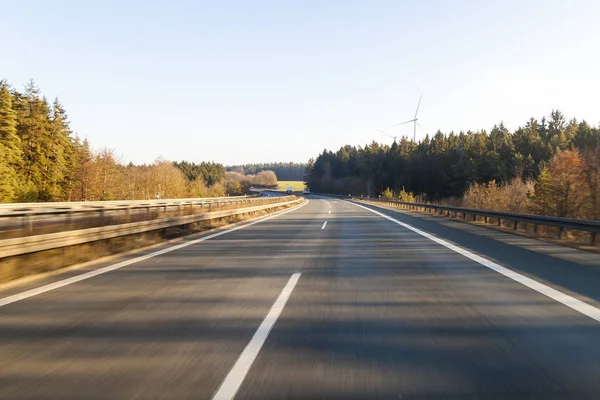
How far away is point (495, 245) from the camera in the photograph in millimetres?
13062

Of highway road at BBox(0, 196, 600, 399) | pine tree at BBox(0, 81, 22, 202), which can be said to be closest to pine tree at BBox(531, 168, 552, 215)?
highway road at BBox(0, 196, 600, 399)

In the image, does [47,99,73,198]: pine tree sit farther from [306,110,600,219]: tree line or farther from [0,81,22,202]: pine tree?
[306,110,600,219]: tree line

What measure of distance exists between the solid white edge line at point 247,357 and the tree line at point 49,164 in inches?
1948

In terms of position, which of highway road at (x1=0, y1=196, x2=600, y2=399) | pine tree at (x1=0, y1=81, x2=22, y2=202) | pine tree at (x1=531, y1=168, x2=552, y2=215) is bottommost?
highway road at (x1=0, y1=196, x2=600, y2=399)

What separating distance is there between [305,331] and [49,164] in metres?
66.8

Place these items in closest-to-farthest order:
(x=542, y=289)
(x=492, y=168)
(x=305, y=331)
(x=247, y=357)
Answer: (x=247, y=357)
(x=305, y=331)
(x=542, y=289)
(x=492, y=168)

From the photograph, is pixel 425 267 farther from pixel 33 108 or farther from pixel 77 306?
pixel 33 108

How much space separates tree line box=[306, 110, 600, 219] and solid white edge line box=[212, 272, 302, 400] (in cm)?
2205

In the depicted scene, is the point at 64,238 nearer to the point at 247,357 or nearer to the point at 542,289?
the point at 247,357

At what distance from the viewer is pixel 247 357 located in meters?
4.25

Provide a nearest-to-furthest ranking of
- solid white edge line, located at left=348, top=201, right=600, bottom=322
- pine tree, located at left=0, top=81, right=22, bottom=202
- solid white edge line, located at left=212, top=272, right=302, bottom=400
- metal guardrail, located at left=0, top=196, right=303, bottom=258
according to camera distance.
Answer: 1. solid white edge line, located at left=212, top=272, right=302, bottom=400
2. solid white edge line, located at left=348, top=201, right=600, bottom=322
3. metal guardrail, located at left=0, top=196, right=303, bottom=258
4. pine tree, located at left=0, top=81, right=22, bottom=202

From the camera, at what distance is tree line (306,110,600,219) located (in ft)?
80.9

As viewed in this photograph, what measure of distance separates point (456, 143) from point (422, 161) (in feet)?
36.3

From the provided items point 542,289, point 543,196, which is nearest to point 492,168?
point 543,196
